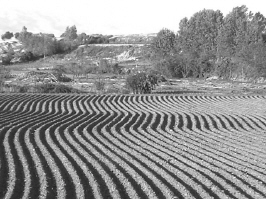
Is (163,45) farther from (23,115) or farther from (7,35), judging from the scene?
(7,35)

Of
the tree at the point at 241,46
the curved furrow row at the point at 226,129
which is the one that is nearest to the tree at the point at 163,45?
the tree at the point at 241,46

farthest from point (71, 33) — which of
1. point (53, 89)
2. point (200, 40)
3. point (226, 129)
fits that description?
point (226, 129)

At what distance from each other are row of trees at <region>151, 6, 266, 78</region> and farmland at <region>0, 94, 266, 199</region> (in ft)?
122

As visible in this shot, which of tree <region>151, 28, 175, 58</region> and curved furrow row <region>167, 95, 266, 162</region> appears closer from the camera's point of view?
curved furrow row <region>167, 95, 266, 162</region>

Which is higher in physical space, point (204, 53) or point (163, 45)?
point (163, 45)

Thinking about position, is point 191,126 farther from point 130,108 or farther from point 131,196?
point 131,196

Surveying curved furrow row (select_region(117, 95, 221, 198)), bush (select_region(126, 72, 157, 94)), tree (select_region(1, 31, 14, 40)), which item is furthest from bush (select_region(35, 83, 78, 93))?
tree (select_region(1, 31, 14, 40))

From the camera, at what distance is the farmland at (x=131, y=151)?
973 centimetres

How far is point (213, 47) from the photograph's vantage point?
73.3 metres

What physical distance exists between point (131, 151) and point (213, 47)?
62636mm

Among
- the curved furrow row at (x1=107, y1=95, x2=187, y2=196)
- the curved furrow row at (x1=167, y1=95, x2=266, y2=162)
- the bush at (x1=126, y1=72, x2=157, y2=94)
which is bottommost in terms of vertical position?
the curved furrow row at (x1=167, y1=95, x2=266, y2=162)

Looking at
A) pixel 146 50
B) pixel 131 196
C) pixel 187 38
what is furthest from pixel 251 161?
pixel 146 50

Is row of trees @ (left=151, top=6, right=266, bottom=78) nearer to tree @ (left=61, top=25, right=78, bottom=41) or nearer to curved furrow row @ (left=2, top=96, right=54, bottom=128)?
curved furrow row @ (left=2, top=96, right=54, bottom=128)

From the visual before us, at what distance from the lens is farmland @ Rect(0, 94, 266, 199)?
31.9 ft
